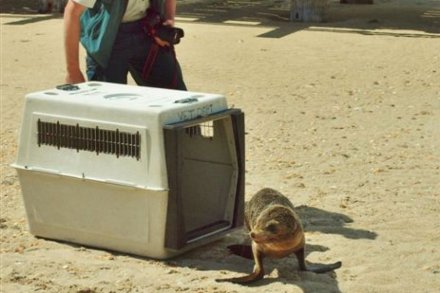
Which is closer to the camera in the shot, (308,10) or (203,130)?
(203,130)

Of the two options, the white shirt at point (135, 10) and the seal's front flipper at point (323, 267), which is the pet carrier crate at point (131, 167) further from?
the seal's front flipper at point (323, 267)

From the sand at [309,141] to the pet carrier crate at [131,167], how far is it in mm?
130

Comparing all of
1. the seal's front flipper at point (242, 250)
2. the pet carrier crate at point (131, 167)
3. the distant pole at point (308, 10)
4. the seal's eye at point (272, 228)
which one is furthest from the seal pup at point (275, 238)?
the distant pole at point (308, 10)

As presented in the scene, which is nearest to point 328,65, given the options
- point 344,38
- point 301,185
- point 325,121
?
point 344,38

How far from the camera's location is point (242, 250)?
5598 mm

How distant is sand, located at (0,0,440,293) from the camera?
5363 mm

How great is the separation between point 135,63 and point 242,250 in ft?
4.13

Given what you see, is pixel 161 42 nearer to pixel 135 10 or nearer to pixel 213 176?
pixel 135 10

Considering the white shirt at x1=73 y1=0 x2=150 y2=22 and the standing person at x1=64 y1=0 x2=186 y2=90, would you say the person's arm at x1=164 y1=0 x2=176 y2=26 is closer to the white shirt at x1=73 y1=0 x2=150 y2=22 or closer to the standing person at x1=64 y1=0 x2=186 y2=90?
the standing person at x1=64 y1=0 x2=186 y2=90

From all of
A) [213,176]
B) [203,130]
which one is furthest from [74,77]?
[213,176]

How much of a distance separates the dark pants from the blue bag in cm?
7

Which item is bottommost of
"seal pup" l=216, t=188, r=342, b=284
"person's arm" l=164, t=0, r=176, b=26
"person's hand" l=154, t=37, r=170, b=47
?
"seal pup" l=216, t=188, r=342, b=284

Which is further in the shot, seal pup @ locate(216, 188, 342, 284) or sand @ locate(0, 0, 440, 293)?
sand @ locate(0, 0, 440, 293)

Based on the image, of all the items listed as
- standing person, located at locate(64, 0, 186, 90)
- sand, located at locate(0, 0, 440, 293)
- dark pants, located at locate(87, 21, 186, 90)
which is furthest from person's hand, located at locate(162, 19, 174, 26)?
sand, located at locate(0, 0, 440, 293)
